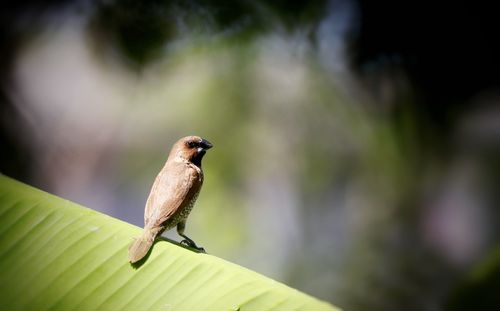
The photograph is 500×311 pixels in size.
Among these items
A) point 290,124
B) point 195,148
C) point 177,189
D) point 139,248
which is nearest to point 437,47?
point 290,124

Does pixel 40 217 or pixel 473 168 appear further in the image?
pixel 473 168

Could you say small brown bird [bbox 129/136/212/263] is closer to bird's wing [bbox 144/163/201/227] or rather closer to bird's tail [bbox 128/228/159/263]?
bird's wing [bbox 144/163/201/227]

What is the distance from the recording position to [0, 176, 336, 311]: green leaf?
6.77 ft

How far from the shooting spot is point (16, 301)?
7.04 ft


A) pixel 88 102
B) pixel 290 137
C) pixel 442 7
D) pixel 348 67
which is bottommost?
pixel 88 102

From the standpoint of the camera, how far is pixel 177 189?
3.61 m

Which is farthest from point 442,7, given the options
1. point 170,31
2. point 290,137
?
point 170,31

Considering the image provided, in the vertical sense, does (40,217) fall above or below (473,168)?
below

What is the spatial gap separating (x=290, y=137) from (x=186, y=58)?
1.82 meters

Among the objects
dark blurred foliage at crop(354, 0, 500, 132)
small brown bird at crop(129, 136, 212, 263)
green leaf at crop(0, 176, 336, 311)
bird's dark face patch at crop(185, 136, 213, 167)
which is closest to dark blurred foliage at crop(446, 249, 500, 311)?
small brown bird at crop(129, 136, 212, 263)

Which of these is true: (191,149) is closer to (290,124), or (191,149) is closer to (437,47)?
(437,47)

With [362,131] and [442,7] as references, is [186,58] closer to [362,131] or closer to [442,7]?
[362,131]

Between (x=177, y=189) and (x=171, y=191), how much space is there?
4cm

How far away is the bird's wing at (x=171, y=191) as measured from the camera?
337 centimetres
